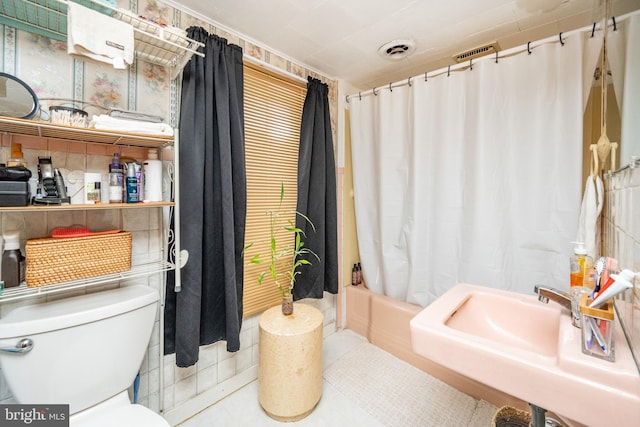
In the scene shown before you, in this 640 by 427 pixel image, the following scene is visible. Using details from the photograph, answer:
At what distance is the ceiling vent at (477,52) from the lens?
1.53 m

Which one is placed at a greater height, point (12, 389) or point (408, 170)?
point (408, 170)

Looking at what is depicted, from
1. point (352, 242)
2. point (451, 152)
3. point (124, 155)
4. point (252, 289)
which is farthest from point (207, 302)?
point (451, 152)

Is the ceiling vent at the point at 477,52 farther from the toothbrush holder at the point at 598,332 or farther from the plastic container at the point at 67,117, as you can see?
the plastic container at the point at 67,117

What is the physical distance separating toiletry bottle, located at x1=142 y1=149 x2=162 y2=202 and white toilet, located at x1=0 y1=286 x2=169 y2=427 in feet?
1.40

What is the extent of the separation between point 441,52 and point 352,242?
159 cm

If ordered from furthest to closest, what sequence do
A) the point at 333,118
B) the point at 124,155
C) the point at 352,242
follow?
1. the point at 352,242
2. the point at 333,118
3. the point at 124,155

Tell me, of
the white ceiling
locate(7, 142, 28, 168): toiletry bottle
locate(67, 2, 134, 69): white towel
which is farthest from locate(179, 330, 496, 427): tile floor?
the white ceiling

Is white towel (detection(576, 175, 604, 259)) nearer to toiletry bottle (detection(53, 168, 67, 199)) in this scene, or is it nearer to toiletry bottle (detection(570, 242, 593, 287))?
toiletry bottle (detection(570, 242, 593, 287))

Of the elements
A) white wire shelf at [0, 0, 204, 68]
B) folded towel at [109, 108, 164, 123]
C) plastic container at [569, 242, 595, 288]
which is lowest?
plastic container at [569, 242, 595, 288]

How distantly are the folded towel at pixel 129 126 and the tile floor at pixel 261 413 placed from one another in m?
1.51

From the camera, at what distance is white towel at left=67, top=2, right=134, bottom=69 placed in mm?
865

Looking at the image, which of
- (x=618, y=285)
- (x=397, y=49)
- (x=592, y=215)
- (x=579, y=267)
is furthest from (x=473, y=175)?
(x=618, y=285)

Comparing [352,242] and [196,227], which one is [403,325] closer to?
[352,242]

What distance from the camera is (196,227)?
1.32m
